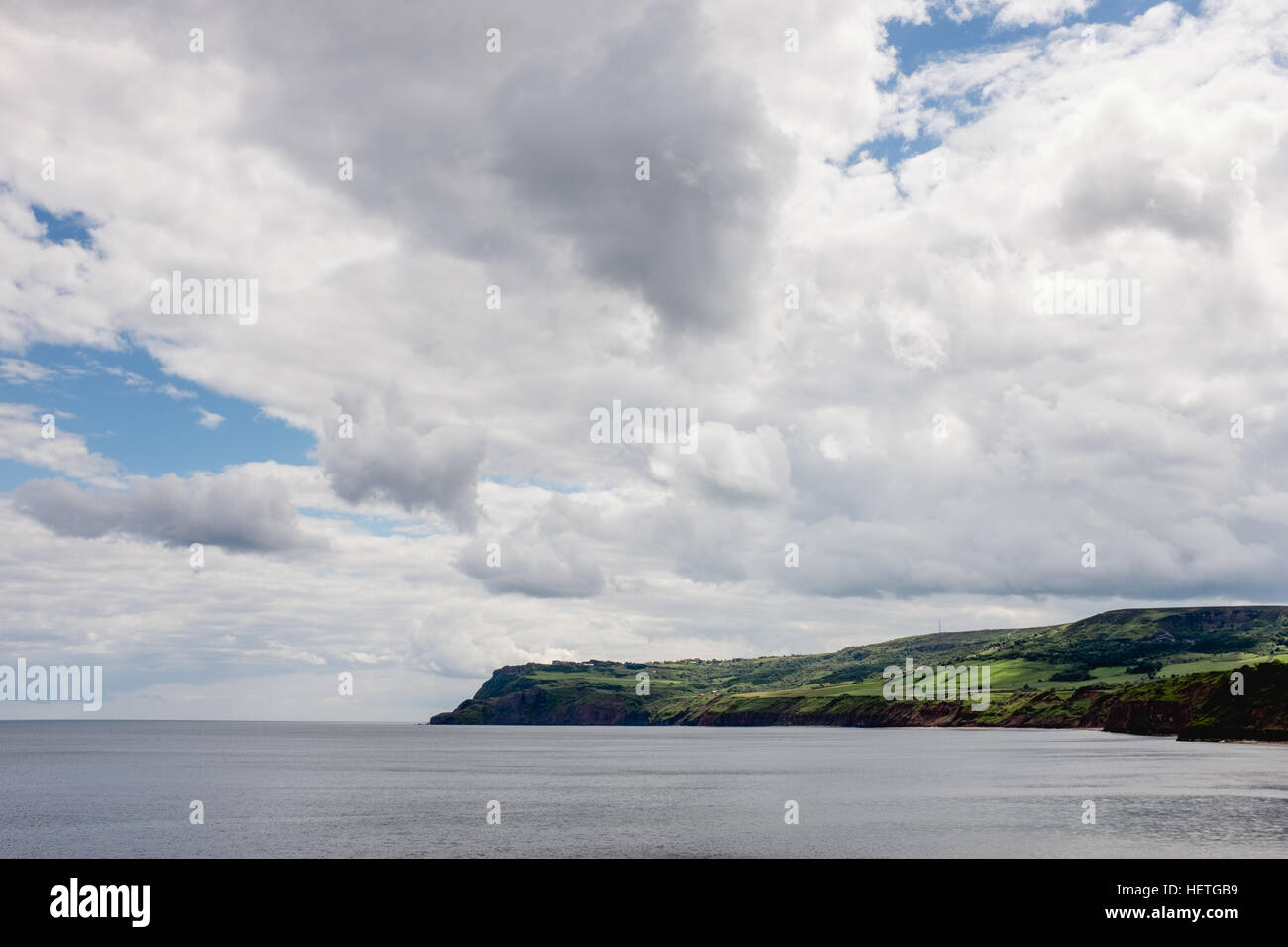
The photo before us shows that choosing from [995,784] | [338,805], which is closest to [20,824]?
[338,805]

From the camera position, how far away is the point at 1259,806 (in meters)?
108
